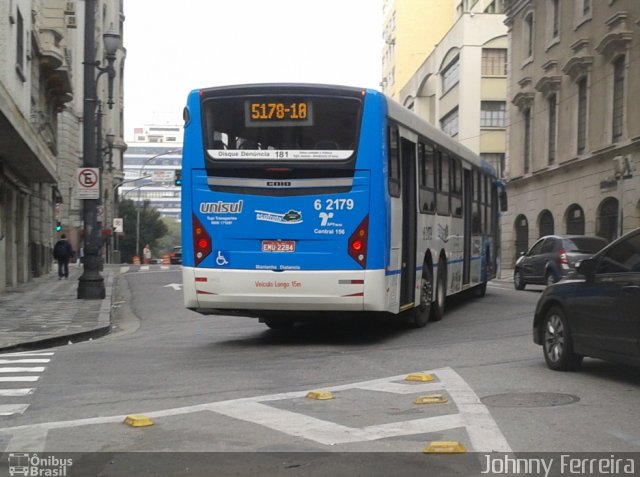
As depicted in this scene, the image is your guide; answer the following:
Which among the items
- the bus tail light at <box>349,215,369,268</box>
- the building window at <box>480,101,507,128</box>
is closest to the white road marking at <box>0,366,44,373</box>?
the bus tail light at <box>349,215,369,268</box>

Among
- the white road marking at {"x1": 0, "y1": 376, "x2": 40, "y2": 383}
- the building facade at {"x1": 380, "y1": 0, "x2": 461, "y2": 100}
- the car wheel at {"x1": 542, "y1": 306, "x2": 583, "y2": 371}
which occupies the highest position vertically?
the building facade at {"x1": 380, "y1": 0, "x2": 461, "y2": 100}

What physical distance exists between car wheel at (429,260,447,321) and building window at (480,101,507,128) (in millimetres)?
46959

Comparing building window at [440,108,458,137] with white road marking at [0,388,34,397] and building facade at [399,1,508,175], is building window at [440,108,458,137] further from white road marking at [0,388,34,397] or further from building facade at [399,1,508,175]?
white road marking at [0,388,34,397]

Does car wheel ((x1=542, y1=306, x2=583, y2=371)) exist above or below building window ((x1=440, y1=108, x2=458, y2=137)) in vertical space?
below

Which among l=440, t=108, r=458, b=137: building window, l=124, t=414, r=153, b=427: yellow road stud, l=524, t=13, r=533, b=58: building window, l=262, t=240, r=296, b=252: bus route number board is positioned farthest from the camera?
l=440, t=108, r=458, b=137: building window

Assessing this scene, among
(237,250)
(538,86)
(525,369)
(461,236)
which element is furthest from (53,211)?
(525,369)

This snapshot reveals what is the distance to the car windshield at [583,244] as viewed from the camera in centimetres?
2453

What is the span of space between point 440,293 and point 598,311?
750cm

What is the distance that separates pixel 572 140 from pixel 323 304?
97.2 ft

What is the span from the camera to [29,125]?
24.0 meters

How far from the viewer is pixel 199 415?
7711 mm

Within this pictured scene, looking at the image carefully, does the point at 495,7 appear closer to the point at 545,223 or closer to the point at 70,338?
the point at 545,223

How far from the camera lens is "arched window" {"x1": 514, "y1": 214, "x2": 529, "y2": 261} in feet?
151

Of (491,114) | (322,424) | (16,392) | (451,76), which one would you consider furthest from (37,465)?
(451,76)
